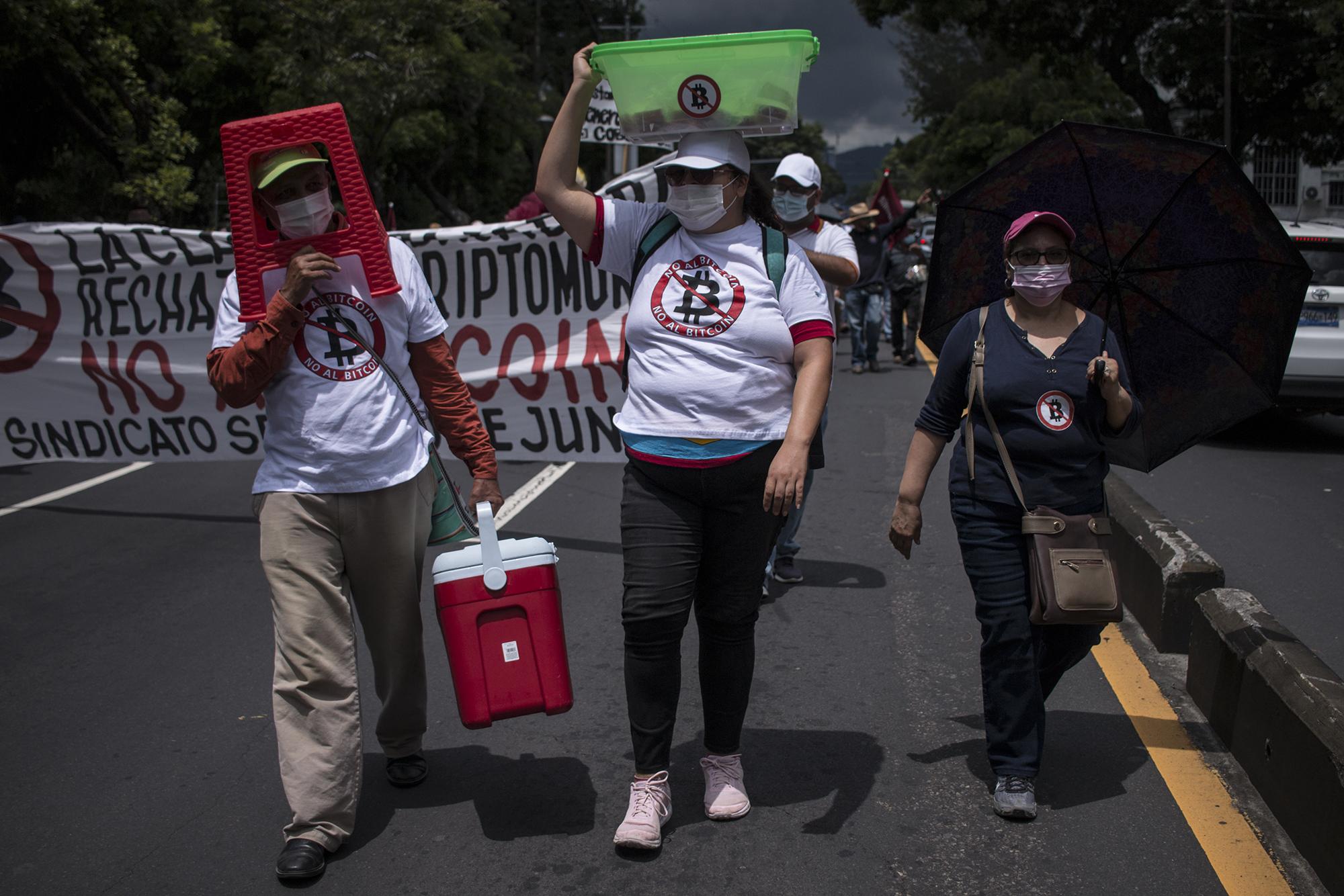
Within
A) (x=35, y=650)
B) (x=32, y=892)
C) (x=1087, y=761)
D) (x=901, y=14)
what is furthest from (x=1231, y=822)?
(x=901, y=14)

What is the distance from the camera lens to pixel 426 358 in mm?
3977

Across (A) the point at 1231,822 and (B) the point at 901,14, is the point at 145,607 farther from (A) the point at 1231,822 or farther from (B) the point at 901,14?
(B) the point at 901,14

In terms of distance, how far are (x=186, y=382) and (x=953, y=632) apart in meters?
4.98

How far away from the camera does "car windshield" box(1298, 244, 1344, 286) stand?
10.8m

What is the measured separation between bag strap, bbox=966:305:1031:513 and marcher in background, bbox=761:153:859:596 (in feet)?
5.33

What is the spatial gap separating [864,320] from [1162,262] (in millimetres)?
11434

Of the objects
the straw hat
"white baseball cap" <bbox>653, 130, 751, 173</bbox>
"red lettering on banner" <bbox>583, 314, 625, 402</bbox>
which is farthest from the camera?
the straw hat

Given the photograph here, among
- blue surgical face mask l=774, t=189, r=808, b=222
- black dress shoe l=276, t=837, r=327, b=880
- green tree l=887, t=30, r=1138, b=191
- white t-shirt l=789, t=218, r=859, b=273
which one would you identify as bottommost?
green tree l=887, t=30, r=1138, b=191

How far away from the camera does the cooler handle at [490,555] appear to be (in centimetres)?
364

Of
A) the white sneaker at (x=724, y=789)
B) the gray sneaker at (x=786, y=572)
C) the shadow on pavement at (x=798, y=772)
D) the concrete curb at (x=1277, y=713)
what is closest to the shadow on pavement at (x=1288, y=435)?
A: the gray sneaker at (x=786, y=572)

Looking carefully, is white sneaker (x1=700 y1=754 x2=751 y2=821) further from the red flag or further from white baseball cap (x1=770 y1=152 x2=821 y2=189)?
the red flag

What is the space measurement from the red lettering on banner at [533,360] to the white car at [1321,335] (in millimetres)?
A: 6251

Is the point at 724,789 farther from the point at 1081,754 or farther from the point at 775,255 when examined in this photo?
the point at 775,255

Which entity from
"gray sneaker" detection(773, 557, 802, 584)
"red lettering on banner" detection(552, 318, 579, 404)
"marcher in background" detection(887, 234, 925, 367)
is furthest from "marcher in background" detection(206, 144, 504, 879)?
"marcher in background" detection(887, 234, 925, 367)
